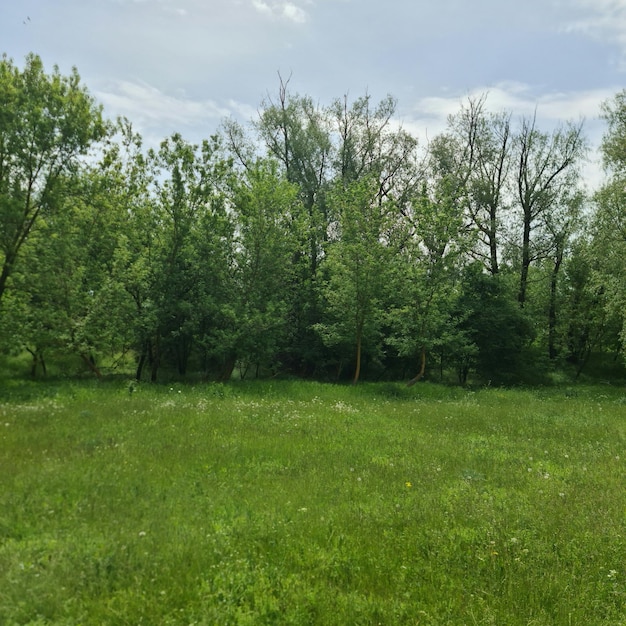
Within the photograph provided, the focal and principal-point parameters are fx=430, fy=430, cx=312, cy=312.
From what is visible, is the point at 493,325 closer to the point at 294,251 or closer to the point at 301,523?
the point at 294,251

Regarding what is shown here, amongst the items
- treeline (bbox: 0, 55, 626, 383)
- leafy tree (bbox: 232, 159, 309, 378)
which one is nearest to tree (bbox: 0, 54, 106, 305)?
treeline (bbox: 0, 55, 626, 383)

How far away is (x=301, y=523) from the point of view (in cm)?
586

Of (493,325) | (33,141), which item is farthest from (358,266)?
(33,141)

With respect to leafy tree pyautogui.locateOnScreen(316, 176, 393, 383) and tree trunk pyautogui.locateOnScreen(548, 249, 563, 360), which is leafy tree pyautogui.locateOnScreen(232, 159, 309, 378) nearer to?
leafy tree pyautogui.locateOnScreen(316, 176, 393, 383)

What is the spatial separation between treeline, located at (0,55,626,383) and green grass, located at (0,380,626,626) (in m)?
8.84

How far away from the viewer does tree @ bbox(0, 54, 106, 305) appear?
1599 centimetres

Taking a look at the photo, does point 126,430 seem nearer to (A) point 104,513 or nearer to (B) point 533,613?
(A) point 104,513

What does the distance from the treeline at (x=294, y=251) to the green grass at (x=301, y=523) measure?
884cm

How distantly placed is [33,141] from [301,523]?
17.6 metres

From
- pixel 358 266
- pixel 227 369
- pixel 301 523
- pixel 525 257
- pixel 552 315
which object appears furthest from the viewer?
pixel 552 315

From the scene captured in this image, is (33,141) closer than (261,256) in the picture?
Yes

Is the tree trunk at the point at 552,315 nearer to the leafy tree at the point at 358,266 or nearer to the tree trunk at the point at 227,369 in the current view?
the leafy tree at the point at 358,266

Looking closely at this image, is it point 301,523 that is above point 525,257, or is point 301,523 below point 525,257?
below

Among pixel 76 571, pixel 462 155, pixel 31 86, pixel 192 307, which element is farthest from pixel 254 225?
pixel 462 155
